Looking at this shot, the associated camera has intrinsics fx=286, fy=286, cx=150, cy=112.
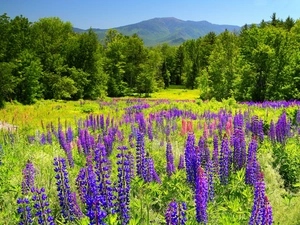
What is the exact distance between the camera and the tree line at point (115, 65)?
1076 inches

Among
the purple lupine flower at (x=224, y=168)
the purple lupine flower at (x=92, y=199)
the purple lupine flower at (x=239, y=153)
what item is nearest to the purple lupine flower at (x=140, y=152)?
the purple lupine flower at (x=92, y=199)

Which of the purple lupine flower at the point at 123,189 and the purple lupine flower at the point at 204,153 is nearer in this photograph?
the purple lupine flower at the point at 123,189

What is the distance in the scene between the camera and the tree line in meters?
27.3

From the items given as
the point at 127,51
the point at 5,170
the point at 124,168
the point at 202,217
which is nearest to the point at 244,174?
the point at 202,217

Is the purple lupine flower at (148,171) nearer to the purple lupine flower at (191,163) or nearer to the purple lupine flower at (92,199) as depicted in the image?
the purple lupine flower at (191,163)

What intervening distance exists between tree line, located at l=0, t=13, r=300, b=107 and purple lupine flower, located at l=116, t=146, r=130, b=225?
25.6 m

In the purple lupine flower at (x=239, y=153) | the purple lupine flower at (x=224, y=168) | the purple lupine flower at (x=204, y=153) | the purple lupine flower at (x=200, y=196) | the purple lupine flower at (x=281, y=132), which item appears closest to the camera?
the purple lupine flower at (x=200, y=196)

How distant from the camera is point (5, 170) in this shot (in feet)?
18.7

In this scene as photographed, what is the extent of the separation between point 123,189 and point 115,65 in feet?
158

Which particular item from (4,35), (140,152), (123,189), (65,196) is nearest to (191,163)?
(140,152)

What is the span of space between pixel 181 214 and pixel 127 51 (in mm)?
52494

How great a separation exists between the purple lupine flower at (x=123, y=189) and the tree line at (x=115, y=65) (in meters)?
25.6

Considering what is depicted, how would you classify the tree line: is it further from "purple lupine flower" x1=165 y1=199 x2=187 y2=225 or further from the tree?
"purple lupine flower" x1=165 y1=199 x2=187 y2=225

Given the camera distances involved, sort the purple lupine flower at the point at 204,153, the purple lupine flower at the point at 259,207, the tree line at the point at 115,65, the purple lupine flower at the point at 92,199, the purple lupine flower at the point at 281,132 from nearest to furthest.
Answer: the purple lupine flower at the point at 92,199 → the purple lupine flower at the point at 259,207 → the purple lupine flower at the point at 204,153 → the purple lupine flower at the point at 281,132 → the tree line at the point at 115,65
